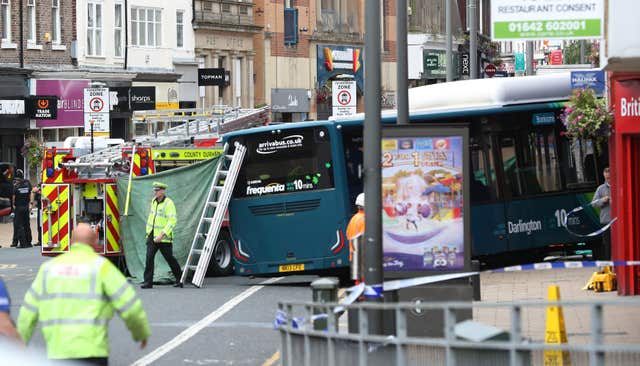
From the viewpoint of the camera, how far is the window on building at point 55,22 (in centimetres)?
4997

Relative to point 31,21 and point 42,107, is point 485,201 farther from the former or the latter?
point 31,21

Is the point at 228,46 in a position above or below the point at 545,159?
above

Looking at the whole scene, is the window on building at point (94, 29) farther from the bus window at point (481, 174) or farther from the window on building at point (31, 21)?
the bus window at point (481, 174)

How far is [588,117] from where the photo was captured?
21406 mm

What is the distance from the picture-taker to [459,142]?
15484 mm

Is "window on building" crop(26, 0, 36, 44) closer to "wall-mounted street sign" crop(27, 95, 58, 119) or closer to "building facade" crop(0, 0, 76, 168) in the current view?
"building facade" crop(0, 0, 76, 168)

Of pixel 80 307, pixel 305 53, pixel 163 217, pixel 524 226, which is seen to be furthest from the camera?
pixel 305 53

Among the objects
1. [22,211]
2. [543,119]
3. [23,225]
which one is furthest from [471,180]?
[23,225]

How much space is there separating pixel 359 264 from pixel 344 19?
56.7 m

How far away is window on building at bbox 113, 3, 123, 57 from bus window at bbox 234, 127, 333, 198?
29.0m

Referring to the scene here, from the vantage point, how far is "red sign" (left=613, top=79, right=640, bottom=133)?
63.4ft

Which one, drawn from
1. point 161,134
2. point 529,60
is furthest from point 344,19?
point 161,134

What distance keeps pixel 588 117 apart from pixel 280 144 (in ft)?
17.9

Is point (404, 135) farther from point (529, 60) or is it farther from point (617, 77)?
point (529, 60)
